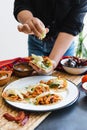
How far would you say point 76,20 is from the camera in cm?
138

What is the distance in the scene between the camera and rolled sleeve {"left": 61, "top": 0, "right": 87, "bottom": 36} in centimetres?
138

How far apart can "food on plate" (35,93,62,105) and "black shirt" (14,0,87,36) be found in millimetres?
503

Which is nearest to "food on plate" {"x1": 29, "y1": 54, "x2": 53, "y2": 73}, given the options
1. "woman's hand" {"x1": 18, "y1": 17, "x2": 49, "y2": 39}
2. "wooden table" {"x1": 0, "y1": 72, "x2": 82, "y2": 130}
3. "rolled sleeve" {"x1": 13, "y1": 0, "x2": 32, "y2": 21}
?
"woman's hand" {"x1": 18, "y1": 17, "x2": 49, "y2": 39}

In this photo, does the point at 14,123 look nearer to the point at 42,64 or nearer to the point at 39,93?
the point at 39,93

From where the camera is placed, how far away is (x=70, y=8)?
1438mm

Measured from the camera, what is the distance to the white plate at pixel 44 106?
92cm

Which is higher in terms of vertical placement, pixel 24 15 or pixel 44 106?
pixel 24 15

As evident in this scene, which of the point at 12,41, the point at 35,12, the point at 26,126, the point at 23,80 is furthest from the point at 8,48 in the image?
the point at 26,126

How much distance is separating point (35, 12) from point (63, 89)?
63 cm

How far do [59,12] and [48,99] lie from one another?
2.15ft

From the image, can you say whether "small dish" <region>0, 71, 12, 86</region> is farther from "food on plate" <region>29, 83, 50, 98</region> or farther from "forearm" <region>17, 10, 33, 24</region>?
"forearm" <region>17, 10, 33, 24</region>

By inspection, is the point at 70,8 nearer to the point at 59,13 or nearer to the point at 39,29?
the point at 59,13

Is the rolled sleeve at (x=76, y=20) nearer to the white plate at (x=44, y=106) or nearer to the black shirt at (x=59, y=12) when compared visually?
the black shirt at (x=59, y=12)

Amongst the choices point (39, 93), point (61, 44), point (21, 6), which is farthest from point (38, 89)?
point (21, 6)
